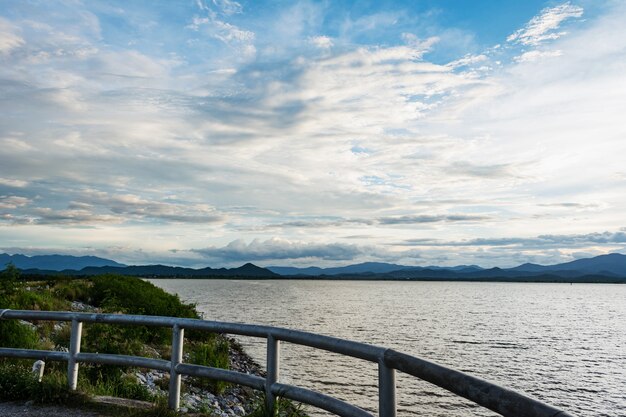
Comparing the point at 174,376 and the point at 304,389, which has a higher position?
the point at 304,389

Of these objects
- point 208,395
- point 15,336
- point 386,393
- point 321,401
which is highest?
point 386,393

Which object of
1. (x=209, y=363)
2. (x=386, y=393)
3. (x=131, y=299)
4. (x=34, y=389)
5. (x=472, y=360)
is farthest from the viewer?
(x=472, y=360)

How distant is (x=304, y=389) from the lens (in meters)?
6.15

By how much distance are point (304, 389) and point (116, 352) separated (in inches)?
401

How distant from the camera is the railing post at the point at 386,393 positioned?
15.5ft

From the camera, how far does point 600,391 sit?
28.9 meters

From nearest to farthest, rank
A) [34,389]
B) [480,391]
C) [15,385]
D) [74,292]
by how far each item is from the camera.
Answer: [480,391] → [34,389] → [15,385] → [74,292]

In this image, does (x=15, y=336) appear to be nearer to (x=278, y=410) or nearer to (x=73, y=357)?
(x=73, y=357)

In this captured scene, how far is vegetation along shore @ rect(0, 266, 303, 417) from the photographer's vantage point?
8.30m

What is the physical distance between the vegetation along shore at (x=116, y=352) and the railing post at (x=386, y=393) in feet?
8.24

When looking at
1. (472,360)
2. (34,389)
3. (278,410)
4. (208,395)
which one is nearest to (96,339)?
(208,395)

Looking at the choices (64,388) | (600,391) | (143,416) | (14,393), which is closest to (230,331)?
(143,416)

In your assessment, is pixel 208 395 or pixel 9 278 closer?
pixel 208 395

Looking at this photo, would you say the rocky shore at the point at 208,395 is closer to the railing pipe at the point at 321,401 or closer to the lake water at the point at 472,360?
the lake water at the point at 472,360
